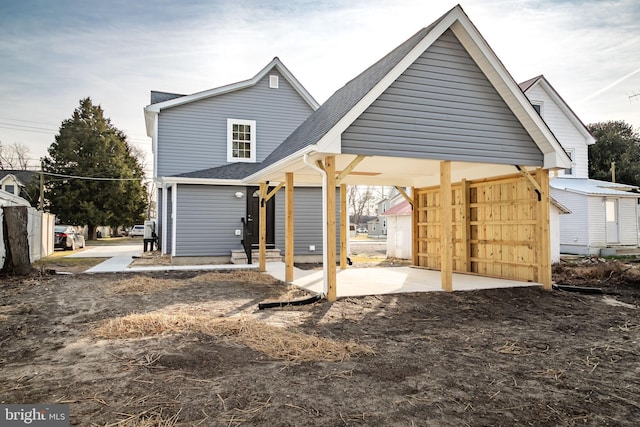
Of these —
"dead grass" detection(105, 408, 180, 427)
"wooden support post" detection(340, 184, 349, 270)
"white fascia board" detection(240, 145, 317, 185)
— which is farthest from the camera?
"wooden support post" detection(340, 184, 349, 270)

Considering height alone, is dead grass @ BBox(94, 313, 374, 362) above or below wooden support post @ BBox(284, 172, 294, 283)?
below

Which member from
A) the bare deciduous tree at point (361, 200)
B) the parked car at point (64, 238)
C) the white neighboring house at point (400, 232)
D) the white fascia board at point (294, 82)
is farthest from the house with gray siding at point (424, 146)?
the bare deciduous tree at point (361, 200)

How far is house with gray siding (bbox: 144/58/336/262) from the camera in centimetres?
1366

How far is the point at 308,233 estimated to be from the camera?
1470cm

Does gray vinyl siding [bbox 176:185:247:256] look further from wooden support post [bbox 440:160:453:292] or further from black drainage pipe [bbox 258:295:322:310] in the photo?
wooden support post [bbox 440:160:453:292]

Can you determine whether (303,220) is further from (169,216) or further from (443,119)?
(443,119)

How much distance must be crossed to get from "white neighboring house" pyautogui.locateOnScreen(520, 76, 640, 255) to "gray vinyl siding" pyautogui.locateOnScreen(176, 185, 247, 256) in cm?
1469

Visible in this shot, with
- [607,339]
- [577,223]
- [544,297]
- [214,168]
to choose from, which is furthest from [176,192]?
[577,223]

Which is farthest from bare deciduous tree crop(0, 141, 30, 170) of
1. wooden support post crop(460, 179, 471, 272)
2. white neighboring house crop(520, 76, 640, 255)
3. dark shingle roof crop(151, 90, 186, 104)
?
white neighboring house crop(520, 76, 640, 255)

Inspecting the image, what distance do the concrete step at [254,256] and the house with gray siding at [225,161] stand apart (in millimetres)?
381

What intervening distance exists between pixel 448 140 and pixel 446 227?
1.74 metres

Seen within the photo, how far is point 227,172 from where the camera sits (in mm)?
14258

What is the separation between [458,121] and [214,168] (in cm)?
975

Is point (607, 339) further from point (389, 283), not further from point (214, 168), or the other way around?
point (214, 168)
